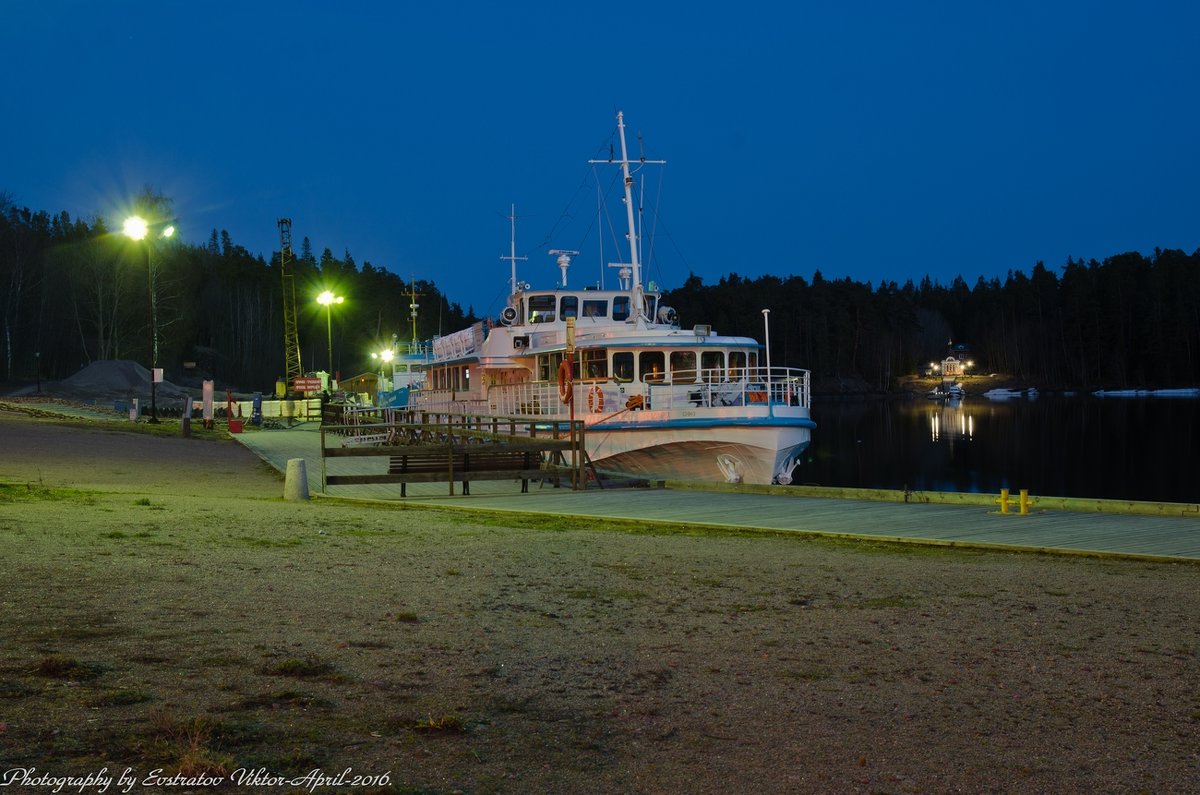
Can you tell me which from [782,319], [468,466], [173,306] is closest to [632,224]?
[468,466]

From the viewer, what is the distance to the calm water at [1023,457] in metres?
34.5

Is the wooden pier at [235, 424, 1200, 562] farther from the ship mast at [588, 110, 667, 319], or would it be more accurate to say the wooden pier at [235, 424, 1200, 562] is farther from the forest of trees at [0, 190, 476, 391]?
the forest of trees at [0, 190, 476, 391]

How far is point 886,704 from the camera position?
5.58m

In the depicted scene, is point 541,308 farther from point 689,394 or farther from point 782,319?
point 782,319

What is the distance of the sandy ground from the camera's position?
14.9 feet

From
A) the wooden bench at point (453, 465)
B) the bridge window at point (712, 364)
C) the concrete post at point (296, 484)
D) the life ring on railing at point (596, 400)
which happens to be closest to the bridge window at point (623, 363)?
the life ring on railing at point (596, 400)

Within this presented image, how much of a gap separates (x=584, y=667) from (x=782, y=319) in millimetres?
A: 159622

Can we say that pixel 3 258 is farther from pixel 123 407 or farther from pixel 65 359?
pixel 123 407

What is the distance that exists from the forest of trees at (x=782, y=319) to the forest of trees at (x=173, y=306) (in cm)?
29

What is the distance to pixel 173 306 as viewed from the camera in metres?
98.8

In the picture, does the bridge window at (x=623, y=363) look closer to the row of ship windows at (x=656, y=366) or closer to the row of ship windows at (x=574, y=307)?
the row of ship windows at (x=656, y=366)

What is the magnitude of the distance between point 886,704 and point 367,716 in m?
2.66

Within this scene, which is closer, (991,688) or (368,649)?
(991,688)

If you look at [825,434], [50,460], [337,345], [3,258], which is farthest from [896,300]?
[50,460]
